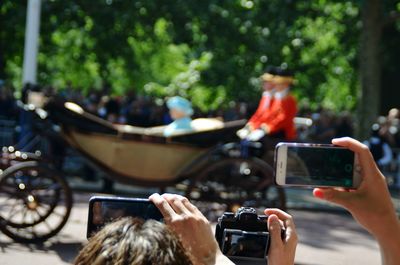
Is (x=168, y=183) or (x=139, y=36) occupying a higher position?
(x=139, y=36)

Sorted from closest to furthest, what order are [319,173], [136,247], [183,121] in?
[136,247], [319,173], [183,121]

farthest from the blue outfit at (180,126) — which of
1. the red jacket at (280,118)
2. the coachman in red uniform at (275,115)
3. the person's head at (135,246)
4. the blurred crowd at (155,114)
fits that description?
the person's head at (135,246)

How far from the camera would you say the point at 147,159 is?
7926 mm

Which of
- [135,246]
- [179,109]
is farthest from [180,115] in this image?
[135,246]

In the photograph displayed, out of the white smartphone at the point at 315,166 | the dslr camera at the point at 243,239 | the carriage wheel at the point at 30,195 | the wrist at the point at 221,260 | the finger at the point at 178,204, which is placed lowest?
the carriage wheel at the point at 30,195

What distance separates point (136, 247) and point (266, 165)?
640cm

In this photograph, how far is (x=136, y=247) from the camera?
1.46 m

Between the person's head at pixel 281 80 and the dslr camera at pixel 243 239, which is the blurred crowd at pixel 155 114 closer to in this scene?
the person's head at pixel 281 80

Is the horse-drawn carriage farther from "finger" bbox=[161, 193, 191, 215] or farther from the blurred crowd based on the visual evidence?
the blurred crowd

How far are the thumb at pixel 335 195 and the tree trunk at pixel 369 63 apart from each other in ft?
44.6

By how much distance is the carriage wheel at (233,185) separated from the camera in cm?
797

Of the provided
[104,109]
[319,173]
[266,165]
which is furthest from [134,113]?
[319,173]

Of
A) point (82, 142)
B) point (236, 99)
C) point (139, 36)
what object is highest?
point (139, 36)

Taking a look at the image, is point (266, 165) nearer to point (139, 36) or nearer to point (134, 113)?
point (134, 113)
